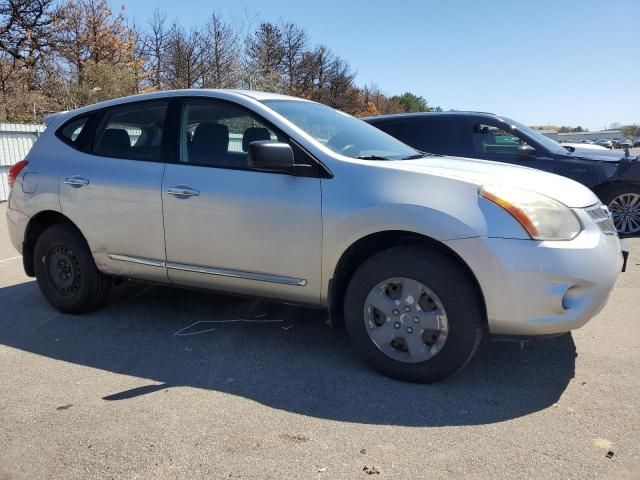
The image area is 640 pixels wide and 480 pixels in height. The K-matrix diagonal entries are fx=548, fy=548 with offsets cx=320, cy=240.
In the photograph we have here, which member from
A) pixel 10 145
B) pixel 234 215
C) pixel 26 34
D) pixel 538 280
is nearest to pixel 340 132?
pixel 234 215

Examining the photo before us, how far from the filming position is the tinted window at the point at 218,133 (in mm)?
3939

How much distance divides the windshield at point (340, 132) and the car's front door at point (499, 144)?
3.24 m

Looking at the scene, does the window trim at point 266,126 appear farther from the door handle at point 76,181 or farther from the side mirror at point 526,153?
the side mirror at point 526,153

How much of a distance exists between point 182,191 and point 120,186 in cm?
63

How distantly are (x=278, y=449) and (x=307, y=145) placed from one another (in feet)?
6.25

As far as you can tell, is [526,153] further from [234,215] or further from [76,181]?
[76,181]

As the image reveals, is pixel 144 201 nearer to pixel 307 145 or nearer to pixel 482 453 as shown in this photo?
pixel 307 145

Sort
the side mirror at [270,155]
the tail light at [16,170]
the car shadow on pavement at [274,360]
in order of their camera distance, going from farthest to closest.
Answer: the tail light at [16,170], the side mirror at [270,155], the car shadow on pavement at [274,360]

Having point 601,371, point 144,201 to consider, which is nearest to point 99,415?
point 144,201

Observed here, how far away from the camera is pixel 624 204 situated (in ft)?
26.1

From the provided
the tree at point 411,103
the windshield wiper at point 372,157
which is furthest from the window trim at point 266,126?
the tree at point 411,103

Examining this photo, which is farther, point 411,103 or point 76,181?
point 411,103

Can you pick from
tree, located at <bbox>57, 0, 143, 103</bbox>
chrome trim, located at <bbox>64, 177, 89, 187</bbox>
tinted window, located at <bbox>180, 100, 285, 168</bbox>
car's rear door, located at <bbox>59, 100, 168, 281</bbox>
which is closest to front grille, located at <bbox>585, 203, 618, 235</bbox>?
tinted window, located at <bbox>180, 100, 285, 168</bbox>

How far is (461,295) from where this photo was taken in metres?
3.14
